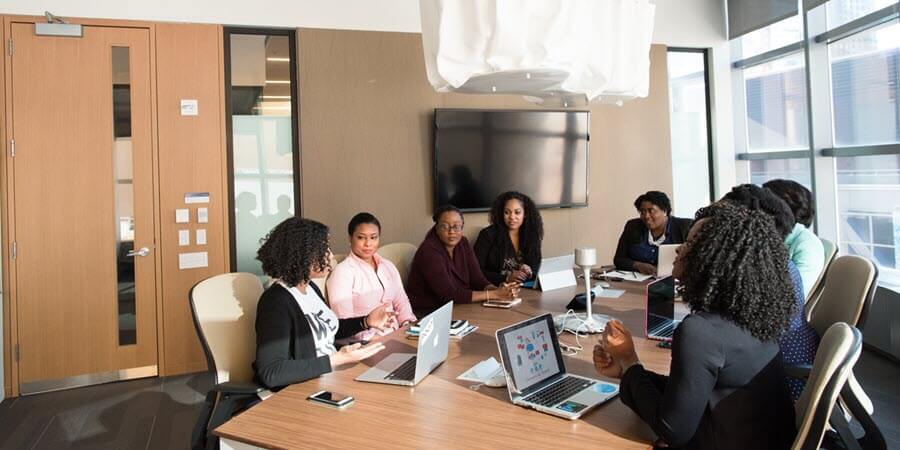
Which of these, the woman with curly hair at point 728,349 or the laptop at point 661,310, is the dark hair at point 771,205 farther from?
the woman with curly hair at point 728,349

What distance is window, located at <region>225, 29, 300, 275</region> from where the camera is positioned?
4.59 metres

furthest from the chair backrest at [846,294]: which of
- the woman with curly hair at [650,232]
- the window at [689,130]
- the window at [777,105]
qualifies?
the window at [689,130]

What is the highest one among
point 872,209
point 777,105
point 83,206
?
point 777,105

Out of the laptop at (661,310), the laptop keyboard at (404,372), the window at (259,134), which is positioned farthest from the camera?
the window at (259,134)

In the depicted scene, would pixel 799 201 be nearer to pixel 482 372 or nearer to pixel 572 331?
pixel 572 331

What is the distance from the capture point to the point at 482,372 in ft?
6.73

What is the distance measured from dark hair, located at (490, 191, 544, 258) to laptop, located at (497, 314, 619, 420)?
2271 millimetres

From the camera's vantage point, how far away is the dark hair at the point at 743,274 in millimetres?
1539

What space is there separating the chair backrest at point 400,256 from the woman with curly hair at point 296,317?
1.18 metres

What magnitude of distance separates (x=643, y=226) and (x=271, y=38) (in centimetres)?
315

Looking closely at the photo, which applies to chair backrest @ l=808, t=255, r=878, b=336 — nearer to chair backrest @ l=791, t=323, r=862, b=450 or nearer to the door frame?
chair backrest @ l=791, t=323, r=862, b=450

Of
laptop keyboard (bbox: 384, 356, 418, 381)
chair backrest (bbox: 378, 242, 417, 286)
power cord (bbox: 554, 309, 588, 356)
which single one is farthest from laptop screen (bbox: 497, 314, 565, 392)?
chair backrest (bbox: 378, 242, 417, 286)

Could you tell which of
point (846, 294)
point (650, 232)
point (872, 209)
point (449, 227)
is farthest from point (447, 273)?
point (872, 209)

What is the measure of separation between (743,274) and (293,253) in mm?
1572
